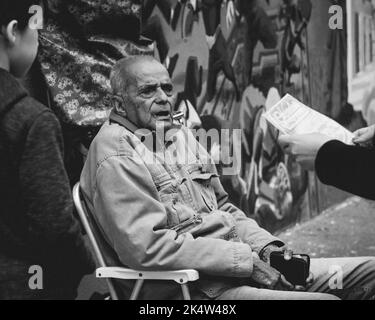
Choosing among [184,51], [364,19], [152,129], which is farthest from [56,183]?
[364,19]

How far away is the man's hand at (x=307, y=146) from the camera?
316cm

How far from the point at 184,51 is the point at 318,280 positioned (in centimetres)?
179

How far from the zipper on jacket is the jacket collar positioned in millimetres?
869

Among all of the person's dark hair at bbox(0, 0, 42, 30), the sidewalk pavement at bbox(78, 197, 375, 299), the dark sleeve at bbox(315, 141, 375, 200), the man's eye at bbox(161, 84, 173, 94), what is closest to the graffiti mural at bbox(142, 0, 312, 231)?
the sidewalk pavement at bbox(78, 197, 375, 299)

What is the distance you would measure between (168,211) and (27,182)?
62cm

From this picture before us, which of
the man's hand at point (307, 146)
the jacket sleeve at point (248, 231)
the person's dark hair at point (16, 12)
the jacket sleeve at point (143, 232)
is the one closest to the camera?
the man's hand at point (307, 146)

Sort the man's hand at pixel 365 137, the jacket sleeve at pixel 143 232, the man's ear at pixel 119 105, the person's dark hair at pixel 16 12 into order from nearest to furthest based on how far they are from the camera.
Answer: the jacket sleeve at pixel 143 232
the person's dark hair at pixel 16 12
the man's hand at pixel 365 137
the man's ear at pixel 119 105

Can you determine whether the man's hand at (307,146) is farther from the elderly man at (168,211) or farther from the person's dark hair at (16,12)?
the person's dark hair at (16,12)

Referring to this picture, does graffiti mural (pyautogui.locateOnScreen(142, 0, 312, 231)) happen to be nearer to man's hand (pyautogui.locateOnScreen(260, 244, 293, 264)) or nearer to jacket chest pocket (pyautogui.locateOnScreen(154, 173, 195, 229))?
jacket chest pocket (pyautogui.locateOnScreen(154, 173, 195, 229))

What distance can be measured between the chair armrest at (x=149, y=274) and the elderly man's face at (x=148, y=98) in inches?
26.2

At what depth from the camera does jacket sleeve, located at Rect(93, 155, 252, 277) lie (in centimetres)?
330

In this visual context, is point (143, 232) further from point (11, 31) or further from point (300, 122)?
point (11, 31)

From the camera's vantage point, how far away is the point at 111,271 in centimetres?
338

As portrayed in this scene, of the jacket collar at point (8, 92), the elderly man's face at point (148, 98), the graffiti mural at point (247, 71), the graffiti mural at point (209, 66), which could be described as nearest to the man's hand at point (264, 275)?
the elderly man's face at point (148, 98)
